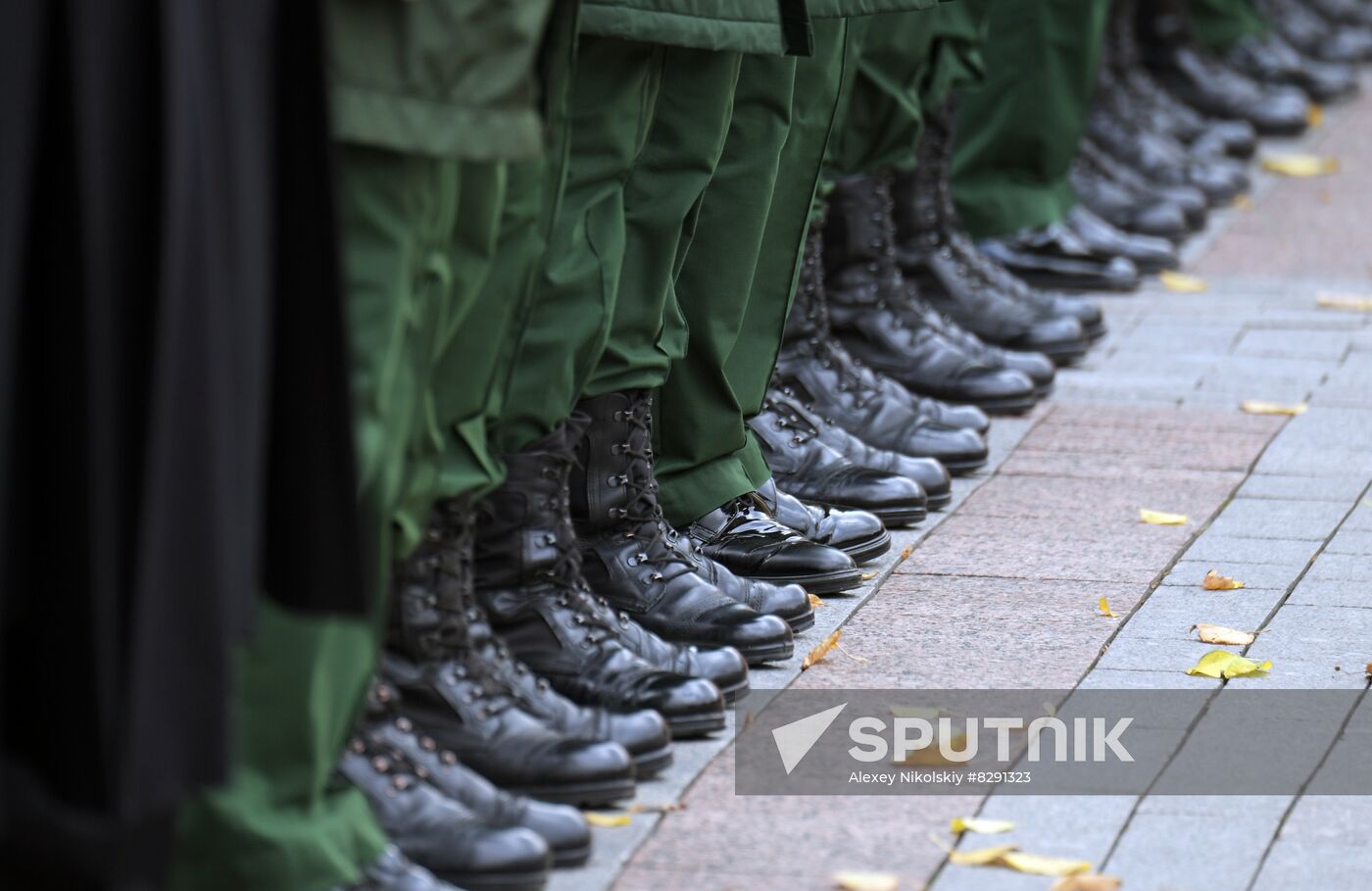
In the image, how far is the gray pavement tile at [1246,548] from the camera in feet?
12.2

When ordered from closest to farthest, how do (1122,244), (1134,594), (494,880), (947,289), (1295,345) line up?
1. (494,880)
2. (1134,594)
3. (947,289)
4. (1295,345)
5. (1122,244)

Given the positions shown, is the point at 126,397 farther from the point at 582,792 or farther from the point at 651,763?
the point at 651,763

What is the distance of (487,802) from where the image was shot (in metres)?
2.42

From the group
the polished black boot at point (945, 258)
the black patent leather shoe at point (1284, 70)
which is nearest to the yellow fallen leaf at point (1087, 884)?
the polished black boot at point (945, 258)

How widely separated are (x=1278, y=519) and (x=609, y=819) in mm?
1867

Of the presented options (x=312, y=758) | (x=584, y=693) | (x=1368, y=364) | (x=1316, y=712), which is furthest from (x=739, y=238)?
(x=1368, y=364)

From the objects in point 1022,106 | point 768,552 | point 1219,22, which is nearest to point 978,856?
point 768,552

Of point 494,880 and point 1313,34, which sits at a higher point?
point 494,880

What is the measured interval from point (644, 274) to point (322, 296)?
3.98ft

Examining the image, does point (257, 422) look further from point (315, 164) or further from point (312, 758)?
point (312, 758)

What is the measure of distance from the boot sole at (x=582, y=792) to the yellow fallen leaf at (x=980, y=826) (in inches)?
15.3

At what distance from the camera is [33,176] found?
1.71 metres

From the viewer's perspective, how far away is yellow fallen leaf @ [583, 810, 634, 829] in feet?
8.39

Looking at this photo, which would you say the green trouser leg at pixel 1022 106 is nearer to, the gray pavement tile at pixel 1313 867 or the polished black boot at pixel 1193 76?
the polished black boot at pixel 1193 76
